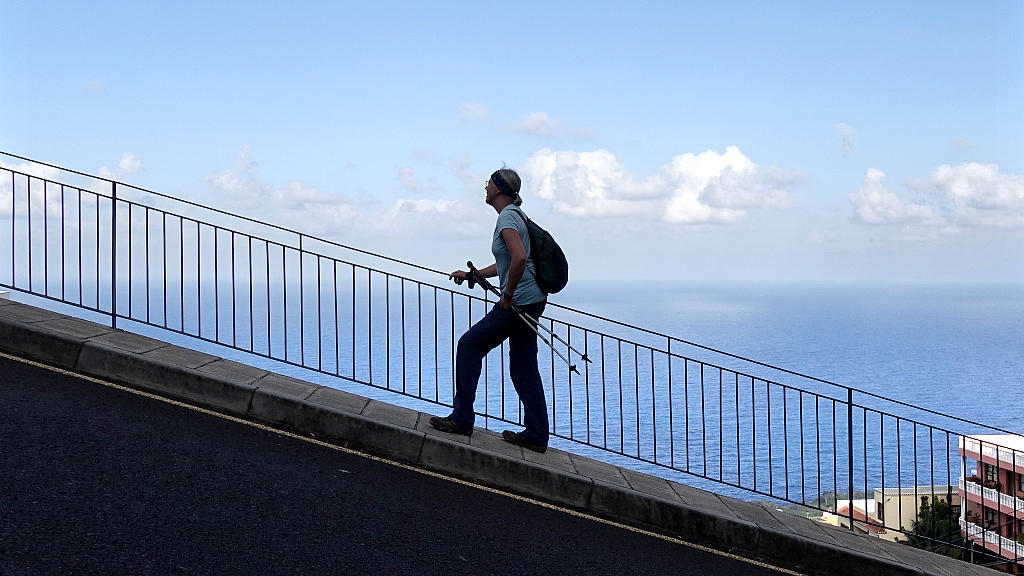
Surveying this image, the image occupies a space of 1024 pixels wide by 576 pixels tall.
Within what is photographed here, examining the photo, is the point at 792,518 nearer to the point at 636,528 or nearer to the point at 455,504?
the point at 636,528

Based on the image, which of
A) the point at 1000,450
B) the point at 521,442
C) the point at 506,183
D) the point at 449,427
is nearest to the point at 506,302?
the point at 506,183

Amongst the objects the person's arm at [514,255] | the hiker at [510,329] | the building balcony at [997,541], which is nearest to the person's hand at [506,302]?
the hiker at [510,329]

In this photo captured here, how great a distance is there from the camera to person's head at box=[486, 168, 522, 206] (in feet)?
20.0

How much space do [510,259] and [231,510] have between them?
252 centimetres

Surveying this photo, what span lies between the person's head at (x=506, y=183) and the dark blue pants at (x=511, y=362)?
2.68 feet

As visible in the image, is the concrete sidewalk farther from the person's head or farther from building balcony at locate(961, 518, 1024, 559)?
the person's head

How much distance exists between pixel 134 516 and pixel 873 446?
141 metres

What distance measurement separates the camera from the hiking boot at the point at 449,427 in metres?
6.33

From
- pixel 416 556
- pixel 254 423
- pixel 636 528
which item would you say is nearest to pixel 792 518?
pixel 636 528

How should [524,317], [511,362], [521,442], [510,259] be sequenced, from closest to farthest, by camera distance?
[510,259] → [524,317] → [511,362] → [521,442]

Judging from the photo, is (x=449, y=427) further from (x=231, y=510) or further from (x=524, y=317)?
(x=231, y=510)

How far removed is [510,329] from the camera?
20.1 ft

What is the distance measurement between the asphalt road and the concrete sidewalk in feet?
0.79

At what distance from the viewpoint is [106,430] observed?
5332mm
